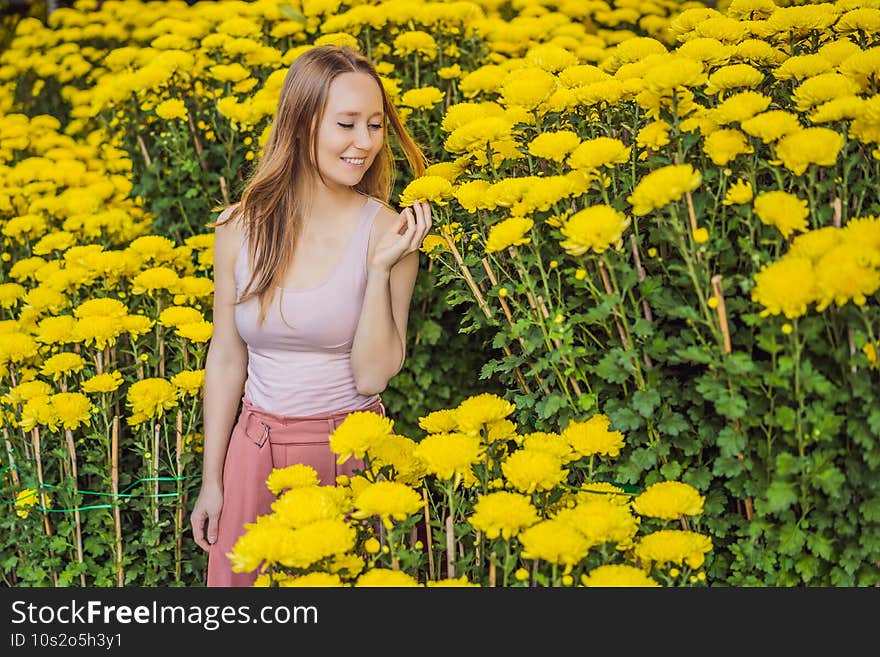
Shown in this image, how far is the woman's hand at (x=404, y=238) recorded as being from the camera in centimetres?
198

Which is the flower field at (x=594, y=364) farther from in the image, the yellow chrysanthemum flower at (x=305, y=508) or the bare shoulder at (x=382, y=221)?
the bare shoulder at (x=382, y=221)

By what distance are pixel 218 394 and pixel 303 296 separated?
41 centimetres

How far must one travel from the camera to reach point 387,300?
2133mm

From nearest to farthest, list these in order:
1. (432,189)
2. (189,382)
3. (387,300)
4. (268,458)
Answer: (432,189)
(387,300)
(268,458)
(189,382)

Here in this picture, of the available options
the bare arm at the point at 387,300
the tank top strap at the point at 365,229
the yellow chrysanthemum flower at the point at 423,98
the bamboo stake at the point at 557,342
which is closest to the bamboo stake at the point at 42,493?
the bare arm at the point at 387,300

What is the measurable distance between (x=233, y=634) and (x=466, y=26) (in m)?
2.63

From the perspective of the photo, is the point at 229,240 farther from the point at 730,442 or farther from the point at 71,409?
the point at 730,442

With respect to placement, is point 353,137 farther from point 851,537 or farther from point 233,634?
point 851,537

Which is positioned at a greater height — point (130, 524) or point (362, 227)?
point (362, 227)

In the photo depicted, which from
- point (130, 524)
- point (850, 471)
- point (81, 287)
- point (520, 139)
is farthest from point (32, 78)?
point (850, 471)

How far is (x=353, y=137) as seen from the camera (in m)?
2.14

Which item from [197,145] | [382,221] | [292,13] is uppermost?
[292,13]

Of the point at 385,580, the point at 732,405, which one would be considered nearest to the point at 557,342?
the point at 732,405

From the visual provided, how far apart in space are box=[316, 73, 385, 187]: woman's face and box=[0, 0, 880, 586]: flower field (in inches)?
7.7
